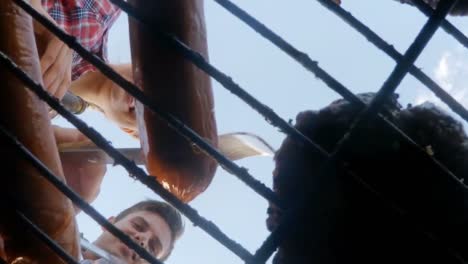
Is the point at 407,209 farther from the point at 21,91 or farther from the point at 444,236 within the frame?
the point at 21,91

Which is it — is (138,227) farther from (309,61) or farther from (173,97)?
(309,61)

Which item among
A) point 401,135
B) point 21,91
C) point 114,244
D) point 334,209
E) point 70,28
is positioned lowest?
point 114,244

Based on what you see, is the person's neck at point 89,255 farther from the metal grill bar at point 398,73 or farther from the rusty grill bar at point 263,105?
the metal grill bar at point 398,73

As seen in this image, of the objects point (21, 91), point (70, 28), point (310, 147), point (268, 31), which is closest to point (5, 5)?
point (21, 91)

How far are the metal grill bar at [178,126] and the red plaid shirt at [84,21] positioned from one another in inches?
73.1

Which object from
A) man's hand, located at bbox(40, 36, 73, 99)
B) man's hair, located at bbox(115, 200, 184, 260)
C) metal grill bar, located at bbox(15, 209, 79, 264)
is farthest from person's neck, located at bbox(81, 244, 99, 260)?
metal grill bar, located at bbox(15, 209, 79, 264)

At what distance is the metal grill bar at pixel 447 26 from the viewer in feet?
2.16

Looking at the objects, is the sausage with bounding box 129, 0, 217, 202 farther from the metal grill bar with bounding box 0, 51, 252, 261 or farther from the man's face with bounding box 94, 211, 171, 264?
the man's face with bounding box 94, 211, 171, 264

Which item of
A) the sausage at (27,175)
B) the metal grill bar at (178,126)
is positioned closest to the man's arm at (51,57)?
the sausage at (27,175)

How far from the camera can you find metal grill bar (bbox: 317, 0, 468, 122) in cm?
66

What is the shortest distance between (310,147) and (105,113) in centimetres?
236

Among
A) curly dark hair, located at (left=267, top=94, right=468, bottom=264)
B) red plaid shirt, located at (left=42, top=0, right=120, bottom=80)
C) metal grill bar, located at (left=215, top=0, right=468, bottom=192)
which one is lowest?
curly dark hair, located at (left=267, top=94, right=468, bottom=264)

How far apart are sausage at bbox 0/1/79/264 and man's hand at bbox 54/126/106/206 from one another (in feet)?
4.42

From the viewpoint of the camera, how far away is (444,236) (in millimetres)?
646
